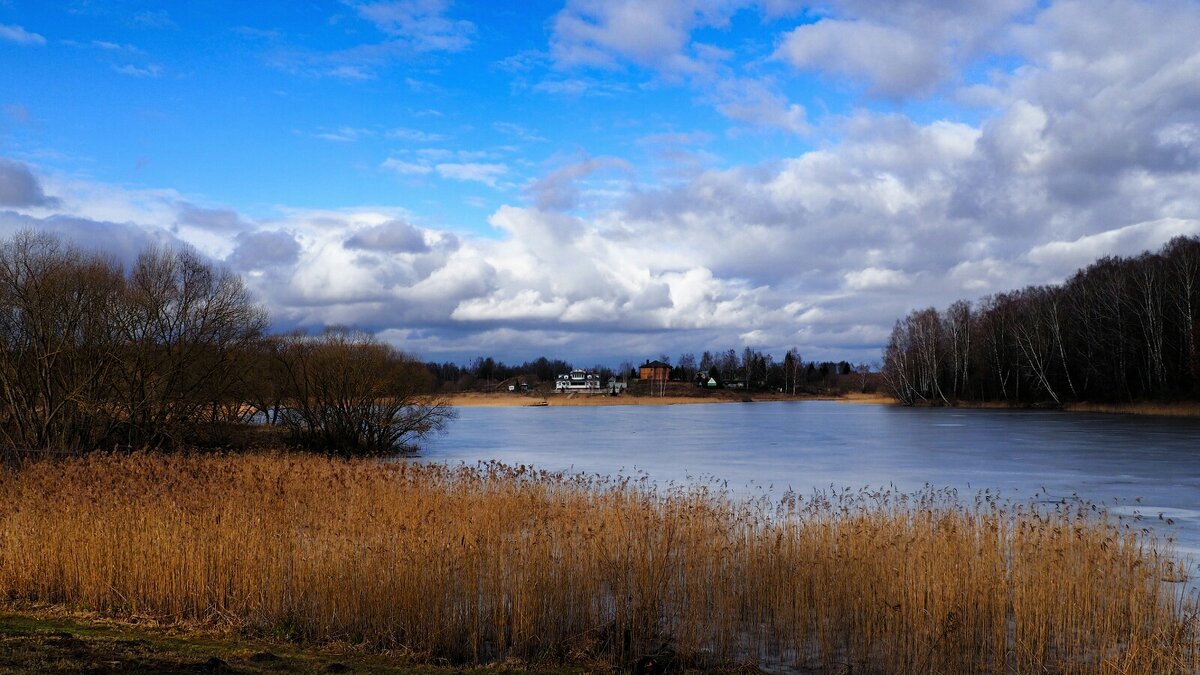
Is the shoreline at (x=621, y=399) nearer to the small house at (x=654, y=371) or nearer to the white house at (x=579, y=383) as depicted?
the white house at (x=579, y=383)

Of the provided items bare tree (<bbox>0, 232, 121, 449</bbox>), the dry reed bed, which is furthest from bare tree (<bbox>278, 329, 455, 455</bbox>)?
the dry reed bed

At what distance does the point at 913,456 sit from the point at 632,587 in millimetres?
23253

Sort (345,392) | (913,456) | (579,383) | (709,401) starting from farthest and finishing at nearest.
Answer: (579,383) < (709,401) < (345,392) < (913,456)

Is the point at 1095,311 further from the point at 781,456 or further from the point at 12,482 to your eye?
the point at 12,482

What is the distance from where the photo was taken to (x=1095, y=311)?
5984 centimetres

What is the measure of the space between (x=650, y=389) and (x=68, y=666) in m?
125

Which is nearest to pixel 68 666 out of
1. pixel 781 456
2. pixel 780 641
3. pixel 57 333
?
pixel 780 641

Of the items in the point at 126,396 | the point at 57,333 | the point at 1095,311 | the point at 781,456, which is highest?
the point at 1095,311

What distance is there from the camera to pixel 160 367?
25.1m

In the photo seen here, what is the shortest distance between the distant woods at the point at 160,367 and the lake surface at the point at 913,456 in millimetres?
3937

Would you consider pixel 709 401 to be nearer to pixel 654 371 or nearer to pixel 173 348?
pixel 654 371

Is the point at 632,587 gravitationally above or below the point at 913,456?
above

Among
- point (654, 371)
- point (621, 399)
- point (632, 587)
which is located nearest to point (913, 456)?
point (632, 587)

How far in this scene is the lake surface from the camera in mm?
19672
